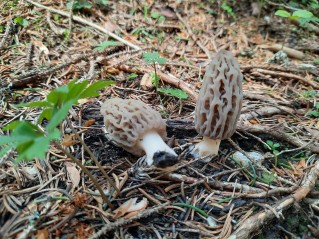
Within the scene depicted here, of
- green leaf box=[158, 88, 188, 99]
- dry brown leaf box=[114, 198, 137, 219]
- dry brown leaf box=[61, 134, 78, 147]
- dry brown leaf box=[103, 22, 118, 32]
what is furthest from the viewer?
dry brown leaf box=[103, 22, 118, 32]

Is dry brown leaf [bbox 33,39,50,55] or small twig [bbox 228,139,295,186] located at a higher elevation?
dry brown leaf [bbox 33,39,50,55]

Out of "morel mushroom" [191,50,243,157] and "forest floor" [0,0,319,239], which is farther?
"morel mushroom" [191,50,243,157]

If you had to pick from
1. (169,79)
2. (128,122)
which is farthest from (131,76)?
(128,122)

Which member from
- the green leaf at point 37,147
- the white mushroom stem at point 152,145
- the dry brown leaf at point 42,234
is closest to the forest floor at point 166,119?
the dry brown leaf at point 42,234

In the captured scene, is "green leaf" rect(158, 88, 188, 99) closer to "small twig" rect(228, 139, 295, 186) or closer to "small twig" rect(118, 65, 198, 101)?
"small twig" rect(118, 65, 198, 101)

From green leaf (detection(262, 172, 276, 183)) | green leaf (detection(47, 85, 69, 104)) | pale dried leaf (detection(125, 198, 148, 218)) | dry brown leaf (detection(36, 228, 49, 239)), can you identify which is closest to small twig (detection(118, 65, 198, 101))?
green leaf (detection(262, 172, 276, 183))

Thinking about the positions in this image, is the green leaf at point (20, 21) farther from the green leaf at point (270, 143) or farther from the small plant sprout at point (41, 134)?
the green leaf at point (270, 143)

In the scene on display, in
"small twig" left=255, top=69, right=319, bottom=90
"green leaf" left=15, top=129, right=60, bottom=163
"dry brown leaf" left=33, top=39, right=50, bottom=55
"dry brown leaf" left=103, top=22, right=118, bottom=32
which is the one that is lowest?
"small twig" left=255, top=69, right=319, bottom=90

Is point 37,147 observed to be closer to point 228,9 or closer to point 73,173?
point 73,173

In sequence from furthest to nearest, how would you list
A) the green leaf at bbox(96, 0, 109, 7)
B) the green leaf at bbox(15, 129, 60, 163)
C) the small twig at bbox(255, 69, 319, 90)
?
the green leaf at bbox(96, 0, 109, 7)
the small twig at bbox(255, 69, 319, 90)
the green leaf at bbox(15, 129, 60, 163)
